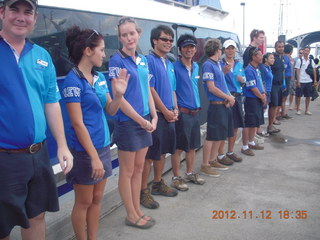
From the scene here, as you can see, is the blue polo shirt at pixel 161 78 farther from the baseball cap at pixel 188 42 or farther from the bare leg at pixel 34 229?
the bare leg at pixel 34 229

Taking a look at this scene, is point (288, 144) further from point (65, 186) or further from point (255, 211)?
point (65, 186)

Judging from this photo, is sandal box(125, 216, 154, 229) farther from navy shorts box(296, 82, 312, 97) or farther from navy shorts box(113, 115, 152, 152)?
navy shorts box(296, 82, 312, 97)

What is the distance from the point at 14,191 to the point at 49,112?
0.54 metres

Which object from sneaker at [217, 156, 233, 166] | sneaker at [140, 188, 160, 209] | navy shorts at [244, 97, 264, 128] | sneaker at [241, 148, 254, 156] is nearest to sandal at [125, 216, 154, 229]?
sneaker at [140, 188, 160, 209]

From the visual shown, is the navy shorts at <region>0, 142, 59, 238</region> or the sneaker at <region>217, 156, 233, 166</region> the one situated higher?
the navy shorts at <region>0, 142, 59, 238</region>

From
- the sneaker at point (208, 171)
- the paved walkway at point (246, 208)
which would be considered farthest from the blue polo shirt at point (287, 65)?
the sneaker at point (208, 171)

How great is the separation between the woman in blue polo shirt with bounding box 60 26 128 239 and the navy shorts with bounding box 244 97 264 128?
3.55 metres

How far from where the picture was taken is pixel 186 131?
12.8 feet

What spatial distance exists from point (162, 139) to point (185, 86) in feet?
2.49

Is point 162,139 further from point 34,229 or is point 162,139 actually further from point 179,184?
point 34,229

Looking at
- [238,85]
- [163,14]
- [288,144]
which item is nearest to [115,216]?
[238,85]

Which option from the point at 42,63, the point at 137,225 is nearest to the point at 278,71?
the point at 137,225

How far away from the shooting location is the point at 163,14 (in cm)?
524

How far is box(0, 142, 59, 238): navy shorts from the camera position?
1792 mm
